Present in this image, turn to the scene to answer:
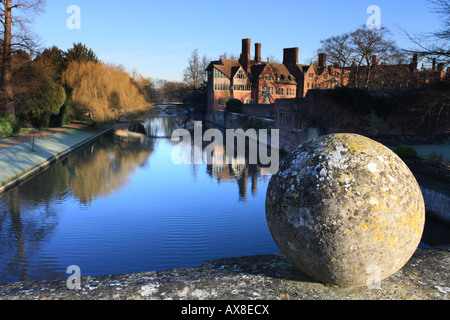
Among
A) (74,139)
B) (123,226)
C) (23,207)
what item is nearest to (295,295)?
(123,226)

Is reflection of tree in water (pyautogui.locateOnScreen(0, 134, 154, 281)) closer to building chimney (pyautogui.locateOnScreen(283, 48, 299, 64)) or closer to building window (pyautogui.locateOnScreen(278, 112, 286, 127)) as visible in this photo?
building window (pyautogui.locateOnScreen(278, 112, 286, 127))

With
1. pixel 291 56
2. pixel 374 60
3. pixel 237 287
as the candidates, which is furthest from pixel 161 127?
pixel 237 287

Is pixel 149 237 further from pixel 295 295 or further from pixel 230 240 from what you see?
pixel 295 295

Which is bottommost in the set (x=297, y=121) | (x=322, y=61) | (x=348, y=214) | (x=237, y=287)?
(x=237, y=287)

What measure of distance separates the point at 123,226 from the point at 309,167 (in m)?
Result: 8.90

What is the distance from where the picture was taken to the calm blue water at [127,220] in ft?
30.6

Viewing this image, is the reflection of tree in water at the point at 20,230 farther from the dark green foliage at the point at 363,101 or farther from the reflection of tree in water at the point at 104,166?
the dark green foliage at the point at 363,101

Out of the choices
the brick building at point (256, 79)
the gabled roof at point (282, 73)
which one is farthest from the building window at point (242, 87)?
the gabled roof at point (282, 73)

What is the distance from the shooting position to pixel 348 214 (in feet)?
14.0

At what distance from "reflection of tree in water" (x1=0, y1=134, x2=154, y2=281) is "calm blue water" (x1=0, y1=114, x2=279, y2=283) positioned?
3 centimetres

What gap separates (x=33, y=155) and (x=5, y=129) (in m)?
7.44

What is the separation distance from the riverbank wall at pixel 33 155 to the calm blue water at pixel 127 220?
773 millimetres

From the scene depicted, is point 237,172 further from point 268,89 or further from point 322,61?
point 322,61

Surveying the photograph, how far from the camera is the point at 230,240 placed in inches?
421
